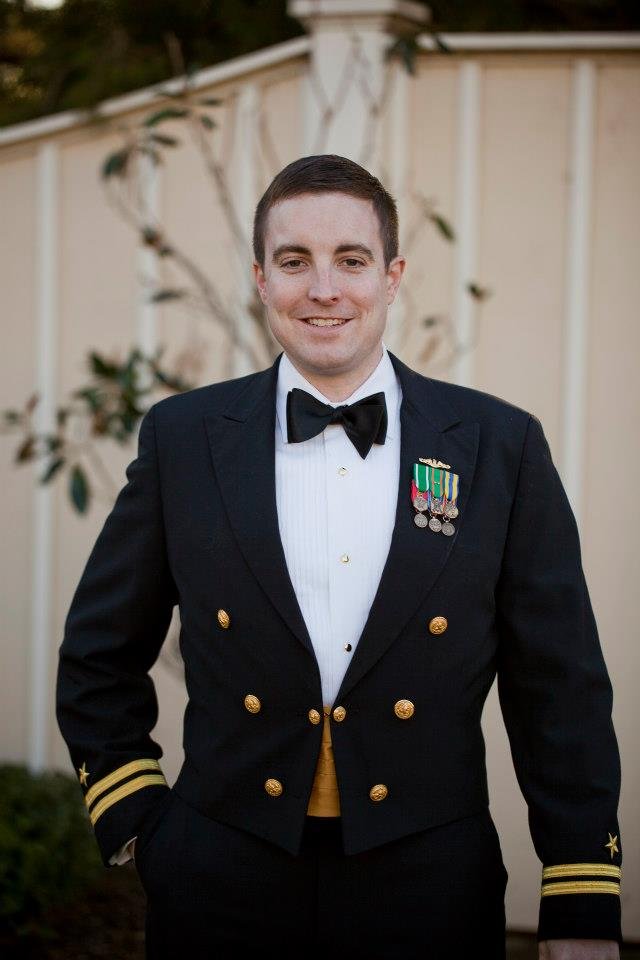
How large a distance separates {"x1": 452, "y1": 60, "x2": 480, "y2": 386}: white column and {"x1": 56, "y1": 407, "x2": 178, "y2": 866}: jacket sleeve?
1.55 meters

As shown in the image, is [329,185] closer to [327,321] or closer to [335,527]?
[327,321]

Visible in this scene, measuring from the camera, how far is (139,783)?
227 centimetres

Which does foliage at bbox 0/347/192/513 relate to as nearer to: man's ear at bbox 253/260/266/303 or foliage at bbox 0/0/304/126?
foliage at bbox 0/0/304/126

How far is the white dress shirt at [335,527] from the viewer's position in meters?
2.08

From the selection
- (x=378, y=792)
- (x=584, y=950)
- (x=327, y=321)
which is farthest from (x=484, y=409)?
(x=584, y=950)

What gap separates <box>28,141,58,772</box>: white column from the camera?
3.95m

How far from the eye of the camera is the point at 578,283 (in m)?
3.53

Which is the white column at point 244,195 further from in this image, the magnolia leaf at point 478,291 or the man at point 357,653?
the man at point 357,653

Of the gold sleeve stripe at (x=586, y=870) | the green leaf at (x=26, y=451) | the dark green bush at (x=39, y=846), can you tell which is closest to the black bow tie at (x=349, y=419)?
the gold sleeve stripe at (x=586, y=870)

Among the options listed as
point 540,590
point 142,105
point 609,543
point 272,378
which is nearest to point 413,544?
point 540,590

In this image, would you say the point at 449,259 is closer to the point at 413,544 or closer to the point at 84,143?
the point at 84,143

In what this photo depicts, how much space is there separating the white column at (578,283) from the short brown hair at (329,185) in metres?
1.43

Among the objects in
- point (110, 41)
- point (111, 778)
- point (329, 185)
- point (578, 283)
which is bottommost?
point (111, 778)

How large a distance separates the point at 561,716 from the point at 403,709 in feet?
0.90
